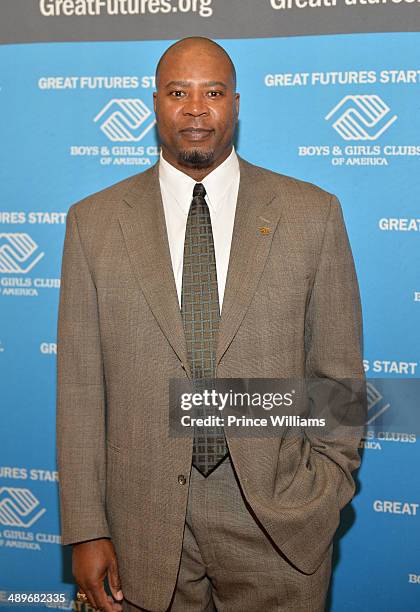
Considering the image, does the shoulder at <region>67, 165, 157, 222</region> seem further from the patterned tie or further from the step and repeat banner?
the step and repeat banner

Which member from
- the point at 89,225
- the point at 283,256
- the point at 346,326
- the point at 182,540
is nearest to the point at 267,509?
the point at 182,540

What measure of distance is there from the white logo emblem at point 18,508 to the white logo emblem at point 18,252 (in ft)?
3.13

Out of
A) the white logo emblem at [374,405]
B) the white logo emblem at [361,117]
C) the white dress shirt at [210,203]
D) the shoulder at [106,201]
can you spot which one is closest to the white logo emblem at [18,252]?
the shoulder at [106,201]

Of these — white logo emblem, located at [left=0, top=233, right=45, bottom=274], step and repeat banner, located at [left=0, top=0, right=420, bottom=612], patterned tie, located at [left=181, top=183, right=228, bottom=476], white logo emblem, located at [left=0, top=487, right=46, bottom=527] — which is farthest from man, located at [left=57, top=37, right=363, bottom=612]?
white logo emblem, located at [left=0, top=487, right=46, bottom=527]

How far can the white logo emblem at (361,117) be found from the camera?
8.47ft

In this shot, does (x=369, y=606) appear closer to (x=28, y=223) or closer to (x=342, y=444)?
(x=342, y=444)

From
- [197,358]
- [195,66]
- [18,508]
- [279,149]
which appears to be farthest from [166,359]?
[18,508]

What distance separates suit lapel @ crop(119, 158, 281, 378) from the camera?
6.26 ft

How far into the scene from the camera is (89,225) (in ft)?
6.63

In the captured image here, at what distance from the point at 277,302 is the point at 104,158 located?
1.18m

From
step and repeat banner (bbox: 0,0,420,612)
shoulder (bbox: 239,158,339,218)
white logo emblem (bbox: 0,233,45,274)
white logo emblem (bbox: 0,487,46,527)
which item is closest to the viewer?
shoulder (bbox: 239,158,339,218)

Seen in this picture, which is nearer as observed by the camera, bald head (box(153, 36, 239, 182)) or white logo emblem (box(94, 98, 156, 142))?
bald head (box(153, 36, 239, 182))

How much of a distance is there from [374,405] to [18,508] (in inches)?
62.1

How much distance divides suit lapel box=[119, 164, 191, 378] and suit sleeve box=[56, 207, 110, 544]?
0.15 metres
